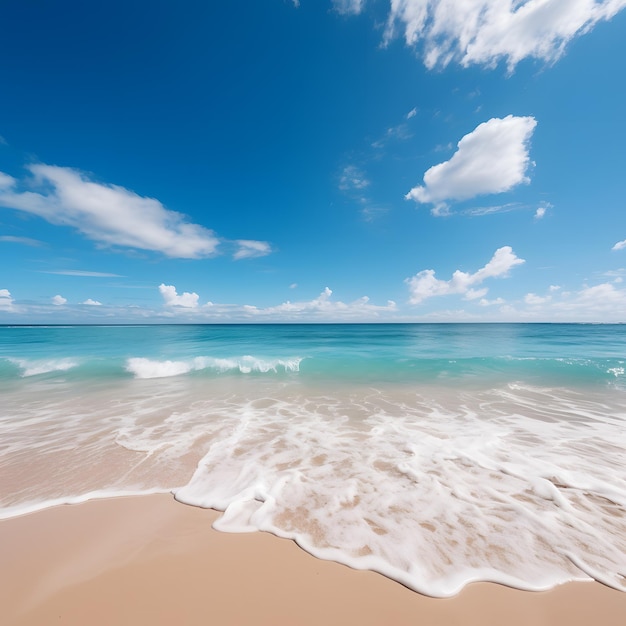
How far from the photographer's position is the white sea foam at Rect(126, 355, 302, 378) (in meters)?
17.4

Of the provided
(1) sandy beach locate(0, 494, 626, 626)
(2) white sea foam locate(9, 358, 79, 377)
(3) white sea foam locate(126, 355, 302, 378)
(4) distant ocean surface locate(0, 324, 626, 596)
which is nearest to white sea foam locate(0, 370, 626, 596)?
(4) distant ocean surface locate(0, 324, 626, 596)

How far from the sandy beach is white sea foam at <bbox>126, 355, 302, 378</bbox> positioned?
566 inches

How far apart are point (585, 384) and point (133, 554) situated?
19383 mm

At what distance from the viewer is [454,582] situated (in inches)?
116

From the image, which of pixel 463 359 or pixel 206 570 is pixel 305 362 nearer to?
pixel 463 359

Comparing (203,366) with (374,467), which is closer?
(374,467)

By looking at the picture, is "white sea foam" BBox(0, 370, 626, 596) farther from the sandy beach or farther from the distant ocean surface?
the sandy beach

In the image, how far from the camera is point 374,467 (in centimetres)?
559

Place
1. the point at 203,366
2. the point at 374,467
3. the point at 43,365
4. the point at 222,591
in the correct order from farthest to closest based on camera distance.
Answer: the point at 43,365 → the point at 203,366 → the point at 374,467 → the point at 222,591

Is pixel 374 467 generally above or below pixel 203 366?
below

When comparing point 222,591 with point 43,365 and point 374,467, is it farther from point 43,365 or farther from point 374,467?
point 43,365

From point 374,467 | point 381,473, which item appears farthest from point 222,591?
point 374,467

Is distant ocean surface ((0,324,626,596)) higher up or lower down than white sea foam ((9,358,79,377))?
lower down

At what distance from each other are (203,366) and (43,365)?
11566mm
